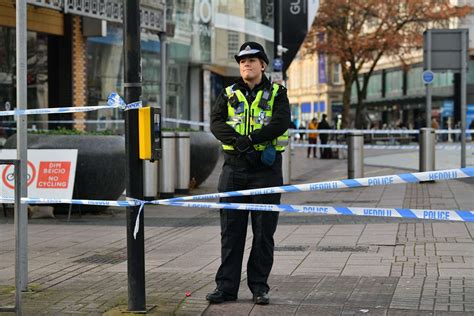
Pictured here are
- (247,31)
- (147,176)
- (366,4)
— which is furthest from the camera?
(366,4)

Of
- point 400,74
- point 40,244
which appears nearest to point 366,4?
point 400,74

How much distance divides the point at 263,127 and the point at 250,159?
27 centimetres

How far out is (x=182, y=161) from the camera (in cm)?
1399

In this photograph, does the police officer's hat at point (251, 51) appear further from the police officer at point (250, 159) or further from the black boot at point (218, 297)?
the black boot at point (218, 297)

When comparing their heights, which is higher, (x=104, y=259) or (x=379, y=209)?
(x=379, y=209)

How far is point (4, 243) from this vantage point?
886 cm

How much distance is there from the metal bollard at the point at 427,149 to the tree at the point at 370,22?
76.8 feet

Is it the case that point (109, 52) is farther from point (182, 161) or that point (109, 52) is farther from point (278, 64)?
point (182, 161)

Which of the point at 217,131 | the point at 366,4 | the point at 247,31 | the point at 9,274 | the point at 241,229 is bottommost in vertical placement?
the point at 9,274

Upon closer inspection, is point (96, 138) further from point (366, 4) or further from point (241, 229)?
point (366, 4)

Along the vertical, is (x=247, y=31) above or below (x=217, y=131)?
above

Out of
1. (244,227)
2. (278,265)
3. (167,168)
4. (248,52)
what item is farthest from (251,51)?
(167,168)

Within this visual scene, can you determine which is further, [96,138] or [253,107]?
[96,138]

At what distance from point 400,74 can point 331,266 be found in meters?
61.2
